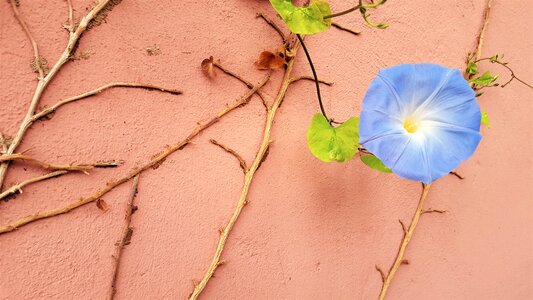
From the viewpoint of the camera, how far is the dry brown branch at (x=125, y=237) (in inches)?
25.5

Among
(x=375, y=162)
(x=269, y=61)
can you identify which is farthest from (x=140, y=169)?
(x=375, y=162)

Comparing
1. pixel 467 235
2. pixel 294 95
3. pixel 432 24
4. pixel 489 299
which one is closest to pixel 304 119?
pixel 294 95

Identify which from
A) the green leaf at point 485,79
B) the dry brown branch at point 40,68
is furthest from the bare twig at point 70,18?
the green leaf at point 485,79

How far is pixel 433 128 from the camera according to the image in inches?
30.1

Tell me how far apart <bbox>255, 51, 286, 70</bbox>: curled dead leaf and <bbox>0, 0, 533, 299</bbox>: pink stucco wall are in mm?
18

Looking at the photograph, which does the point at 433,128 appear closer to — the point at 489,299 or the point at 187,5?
the point at 187,5

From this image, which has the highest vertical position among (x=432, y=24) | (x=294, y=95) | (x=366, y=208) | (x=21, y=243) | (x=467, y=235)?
(x=432, y=24)

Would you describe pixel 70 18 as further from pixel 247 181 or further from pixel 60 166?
pixel 247 181

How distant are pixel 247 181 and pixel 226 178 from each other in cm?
4

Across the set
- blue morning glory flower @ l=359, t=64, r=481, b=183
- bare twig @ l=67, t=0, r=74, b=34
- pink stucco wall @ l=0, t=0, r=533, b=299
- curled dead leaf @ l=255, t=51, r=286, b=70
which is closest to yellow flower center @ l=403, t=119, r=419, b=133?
blue morning glory flower @ l=359, t=64, r=481, b=183

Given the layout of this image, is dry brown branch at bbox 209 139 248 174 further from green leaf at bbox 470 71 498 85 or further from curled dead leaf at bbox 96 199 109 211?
green leaf at bbox 470 71 498 85

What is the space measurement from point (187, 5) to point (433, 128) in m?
0.52

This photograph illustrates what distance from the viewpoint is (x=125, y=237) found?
0.66m

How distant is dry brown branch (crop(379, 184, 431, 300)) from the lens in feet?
3.06
